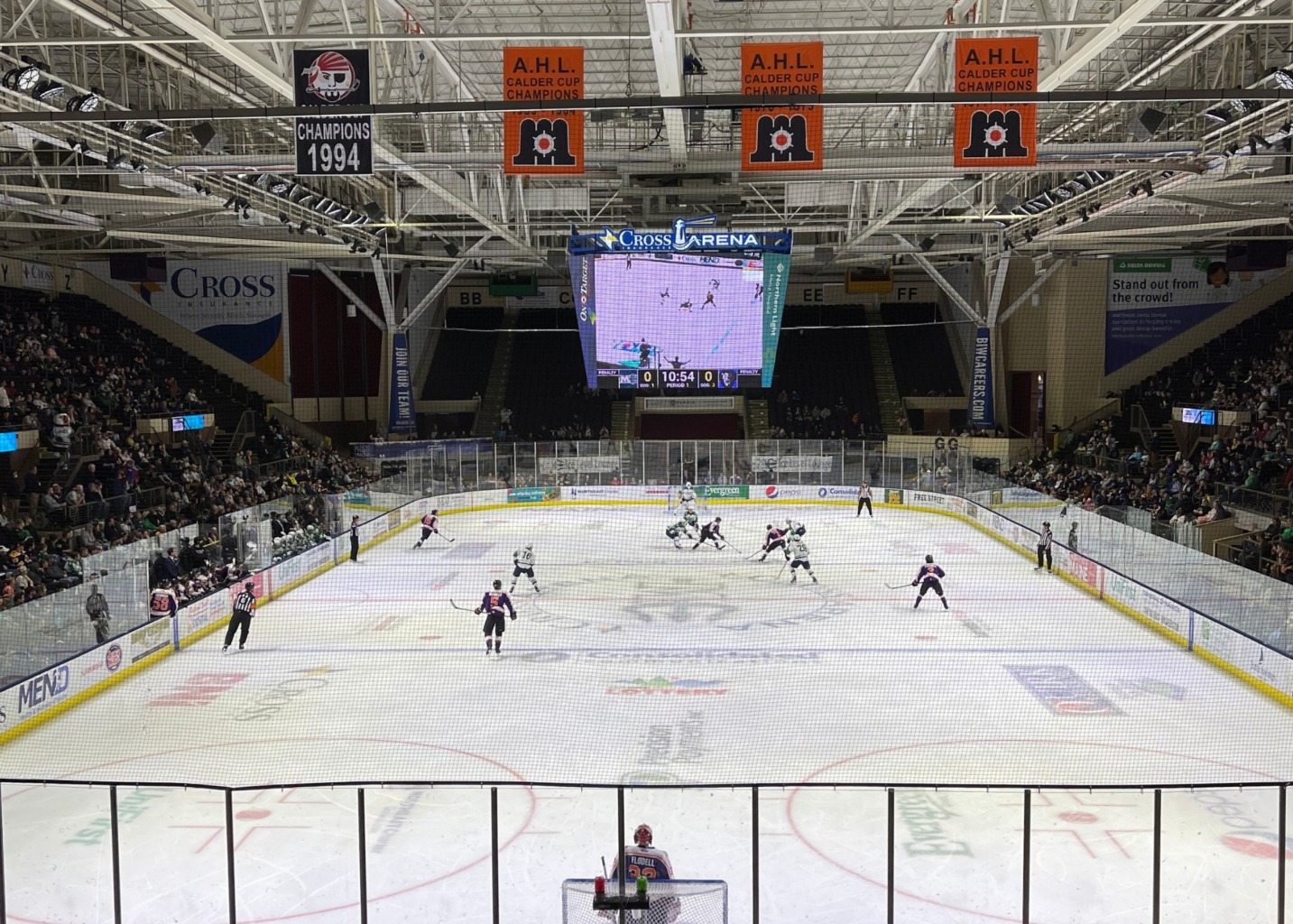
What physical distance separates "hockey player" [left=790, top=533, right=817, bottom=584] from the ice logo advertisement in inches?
421

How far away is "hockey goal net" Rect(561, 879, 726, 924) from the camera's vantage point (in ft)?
18.4

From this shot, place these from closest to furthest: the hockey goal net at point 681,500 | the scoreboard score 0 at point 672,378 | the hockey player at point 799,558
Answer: the hockey player at point 799,558
the scoreboard score 0 at point 672,378
the hockey goal net at point 681,500

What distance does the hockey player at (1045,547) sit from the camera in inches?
733

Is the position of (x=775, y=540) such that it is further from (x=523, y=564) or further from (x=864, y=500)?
(x=864, y=500)

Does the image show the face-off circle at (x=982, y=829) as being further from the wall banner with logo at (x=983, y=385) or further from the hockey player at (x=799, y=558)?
the wall banner with logo at (x=983, y=385)

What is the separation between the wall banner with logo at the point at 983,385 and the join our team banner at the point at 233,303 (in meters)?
19.8

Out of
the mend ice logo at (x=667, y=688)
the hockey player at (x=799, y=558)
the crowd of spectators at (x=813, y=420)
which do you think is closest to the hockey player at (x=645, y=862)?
the mend ice logo at (x=667, y=688)

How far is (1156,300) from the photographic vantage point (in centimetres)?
3048

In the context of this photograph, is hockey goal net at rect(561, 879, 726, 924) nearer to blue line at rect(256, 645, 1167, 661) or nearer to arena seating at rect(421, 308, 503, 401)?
blue line at rect(256, 645, 1167, 661)

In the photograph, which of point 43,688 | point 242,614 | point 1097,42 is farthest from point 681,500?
point 1097,42

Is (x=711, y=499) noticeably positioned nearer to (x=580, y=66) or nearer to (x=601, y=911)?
(x=580, y=66)

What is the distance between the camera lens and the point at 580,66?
9867 millimetres

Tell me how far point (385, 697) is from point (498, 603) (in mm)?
2048

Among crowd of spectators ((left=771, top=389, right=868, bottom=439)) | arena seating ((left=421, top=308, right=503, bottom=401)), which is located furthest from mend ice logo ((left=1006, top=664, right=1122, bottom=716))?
arena seating ((left=421, top=308, right=503, bottom=401))
